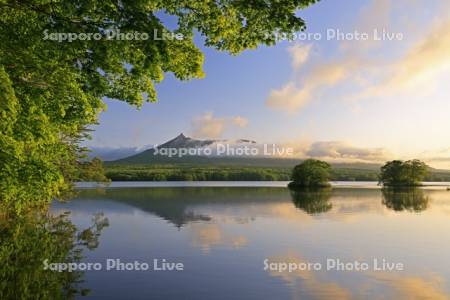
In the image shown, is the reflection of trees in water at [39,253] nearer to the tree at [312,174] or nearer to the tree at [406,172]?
the tree at [312,174]

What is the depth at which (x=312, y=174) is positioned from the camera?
494 feet

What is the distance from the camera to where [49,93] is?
46.5 feet

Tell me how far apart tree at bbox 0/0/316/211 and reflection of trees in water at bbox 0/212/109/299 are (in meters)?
4.39

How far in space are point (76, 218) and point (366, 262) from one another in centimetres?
3164

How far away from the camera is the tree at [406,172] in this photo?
158m

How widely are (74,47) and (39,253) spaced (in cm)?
1571

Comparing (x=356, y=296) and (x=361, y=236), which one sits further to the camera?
(x=361, y=236)

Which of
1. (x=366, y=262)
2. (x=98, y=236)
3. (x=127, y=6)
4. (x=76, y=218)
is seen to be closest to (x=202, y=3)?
(x=127, y=6)

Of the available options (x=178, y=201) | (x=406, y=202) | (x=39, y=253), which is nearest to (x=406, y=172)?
(x=406, y=202)

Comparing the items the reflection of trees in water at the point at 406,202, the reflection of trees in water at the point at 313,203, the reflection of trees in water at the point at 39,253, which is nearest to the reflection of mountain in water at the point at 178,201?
the reflection of trees in water at the point at 313,203

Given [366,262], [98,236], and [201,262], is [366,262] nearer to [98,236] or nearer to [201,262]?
[201,262]

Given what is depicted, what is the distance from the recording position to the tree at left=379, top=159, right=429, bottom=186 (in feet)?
519

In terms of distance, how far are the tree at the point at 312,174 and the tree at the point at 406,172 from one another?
2775cm

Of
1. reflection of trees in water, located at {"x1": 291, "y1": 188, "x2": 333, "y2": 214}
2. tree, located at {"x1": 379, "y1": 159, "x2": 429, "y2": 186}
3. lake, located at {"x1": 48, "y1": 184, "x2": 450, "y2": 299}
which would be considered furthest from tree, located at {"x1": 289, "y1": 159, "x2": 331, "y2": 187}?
lake, located at {"x1": 48, "y1": 184, "x2": 450, "y2": 299}
